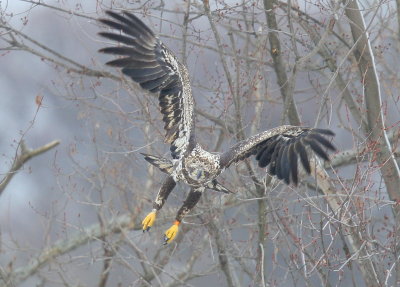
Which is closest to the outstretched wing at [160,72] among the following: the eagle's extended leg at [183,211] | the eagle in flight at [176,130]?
the eagle in flight at [176,130]

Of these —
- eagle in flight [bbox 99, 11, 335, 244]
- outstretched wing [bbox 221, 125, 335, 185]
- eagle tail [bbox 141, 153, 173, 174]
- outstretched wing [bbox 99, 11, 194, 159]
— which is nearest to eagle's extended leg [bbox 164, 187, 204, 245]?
eagle in flight [bbox 99, 11, 335, 244]

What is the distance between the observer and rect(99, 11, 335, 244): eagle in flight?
5.77 meters

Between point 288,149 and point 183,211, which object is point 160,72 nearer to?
point 183,211

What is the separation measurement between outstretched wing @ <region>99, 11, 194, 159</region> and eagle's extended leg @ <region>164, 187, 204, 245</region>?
389mm

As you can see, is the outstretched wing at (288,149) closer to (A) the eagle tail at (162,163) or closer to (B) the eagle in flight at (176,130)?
(B) the eagle in flight at (176,130)

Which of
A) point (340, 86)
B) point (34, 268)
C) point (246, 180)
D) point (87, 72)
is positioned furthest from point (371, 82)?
point (34, 268)

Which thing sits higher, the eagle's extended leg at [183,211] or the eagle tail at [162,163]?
the eagle tail at [162,163]

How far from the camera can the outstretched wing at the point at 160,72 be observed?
5984 millimetres

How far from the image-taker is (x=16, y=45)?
10.1m

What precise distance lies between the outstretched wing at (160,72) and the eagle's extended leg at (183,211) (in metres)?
0.39

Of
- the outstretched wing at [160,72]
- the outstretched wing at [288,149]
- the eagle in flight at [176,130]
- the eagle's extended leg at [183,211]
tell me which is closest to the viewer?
the eagle's extended leg at [183,211]

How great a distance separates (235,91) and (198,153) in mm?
3002

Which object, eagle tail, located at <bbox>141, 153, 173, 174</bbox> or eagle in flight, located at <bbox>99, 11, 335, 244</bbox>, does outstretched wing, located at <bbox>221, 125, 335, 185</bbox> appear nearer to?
eagle in flight, located at <bbox>99, 11, 335, 244</bbox>

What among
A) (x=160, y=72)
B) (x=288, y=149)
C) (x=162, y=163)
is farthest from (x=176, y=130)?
(x=288, y=149)
